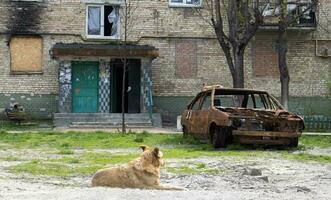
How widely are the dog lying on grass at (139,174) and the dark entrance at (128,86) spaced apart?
21.4 m

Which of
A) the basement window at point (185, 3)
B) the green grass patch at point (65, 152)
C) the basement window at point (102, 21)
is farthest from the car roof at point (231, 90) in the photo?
the basement window at point (185, 3)

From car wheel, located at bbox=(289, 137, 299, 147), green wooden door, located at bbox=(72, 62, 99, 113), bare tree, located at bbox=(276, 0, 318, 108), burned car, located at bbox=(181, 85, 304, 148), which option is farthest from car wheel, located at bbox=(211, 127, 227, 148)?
green wooden door, located at bbox=(72, 62, 99, 113)

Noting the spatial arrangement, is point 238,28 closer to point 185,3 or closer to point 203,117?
point 185,3

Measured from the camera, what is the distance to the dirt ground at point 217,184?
786cm

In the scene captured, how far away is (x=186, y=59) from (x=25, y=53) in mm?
7396

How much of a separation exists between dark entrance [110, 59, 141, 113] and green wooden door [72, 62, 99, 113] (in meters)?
0.86

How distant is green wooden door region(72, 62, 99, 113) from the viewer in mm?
29234

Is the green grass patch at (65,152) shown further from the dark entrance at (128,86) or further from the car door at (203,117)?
the dark entrance at (128,86)

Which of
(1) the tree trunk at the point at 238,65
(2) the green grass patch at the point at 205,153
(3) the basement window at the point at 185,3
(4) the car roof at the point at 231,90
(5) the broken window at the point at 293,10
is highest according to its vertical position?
(3) the basement window at the point at 185,3

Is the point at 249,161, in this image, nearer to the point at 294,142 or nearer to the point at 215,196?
the point at 294,142

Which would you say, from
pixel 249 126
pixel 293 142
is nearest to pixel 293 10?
pixel 293 142

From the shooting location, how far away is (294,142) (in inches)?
634

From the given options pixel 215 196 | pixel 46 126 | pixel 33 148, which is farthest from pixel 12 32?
pixel 215 196

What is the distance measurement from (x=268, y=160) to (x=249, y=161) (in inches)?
21.5
